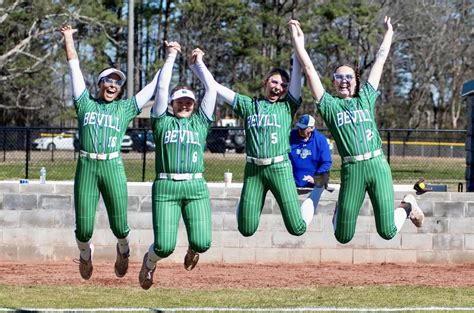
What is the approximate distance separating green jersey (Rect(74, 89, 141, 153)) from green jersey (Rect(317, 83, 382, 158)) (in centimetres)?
200

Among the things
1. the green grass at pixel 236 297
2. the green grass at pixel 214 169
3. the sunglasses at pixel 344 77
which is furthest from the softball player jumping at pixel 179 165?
the green grass at pixel 214 169

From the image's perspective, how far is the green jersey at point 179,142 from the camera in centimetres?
969

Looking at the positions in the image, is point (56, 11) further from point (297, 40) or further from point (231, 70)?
point (297, 40)

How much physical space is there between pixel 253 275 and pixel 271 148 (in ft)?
17.1

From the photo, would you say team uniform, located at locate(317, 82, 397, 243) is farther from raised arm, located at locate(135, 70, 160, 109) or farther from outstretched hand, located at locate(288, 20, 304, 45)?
raised arm, located at locate(135, 70, 160, 109)

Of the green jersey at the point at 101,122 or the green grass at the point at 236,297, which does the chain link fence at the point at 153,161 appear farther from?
the green jersey at the point at 101,122

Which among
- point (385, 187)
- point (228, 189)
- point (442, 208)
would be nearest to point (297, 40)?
point (385, 187)

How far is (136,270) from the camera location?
1483cm

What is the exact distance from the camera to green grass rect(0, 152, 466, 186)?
22094mm

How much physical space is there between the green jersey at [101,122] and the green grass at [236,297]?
2934 millimetres

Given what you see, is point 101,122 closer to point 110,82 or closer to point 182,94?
point 110,82

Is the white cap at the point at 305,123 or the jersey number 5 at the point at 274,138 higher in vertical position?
the white cap at the point at 305,123

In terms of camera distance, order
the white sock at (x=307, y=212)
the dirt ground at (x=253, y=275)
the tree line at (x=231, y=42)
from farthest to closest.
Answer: the tree line at (x=231, y=42), the dirt ground at (x=253, y=275), the white sock at (x=307, y=212)

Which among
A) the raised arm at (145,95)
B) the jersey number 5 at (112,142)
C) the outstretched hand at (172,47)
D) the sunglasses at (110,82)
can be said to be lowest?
the jersey number 5 at (112,142)
